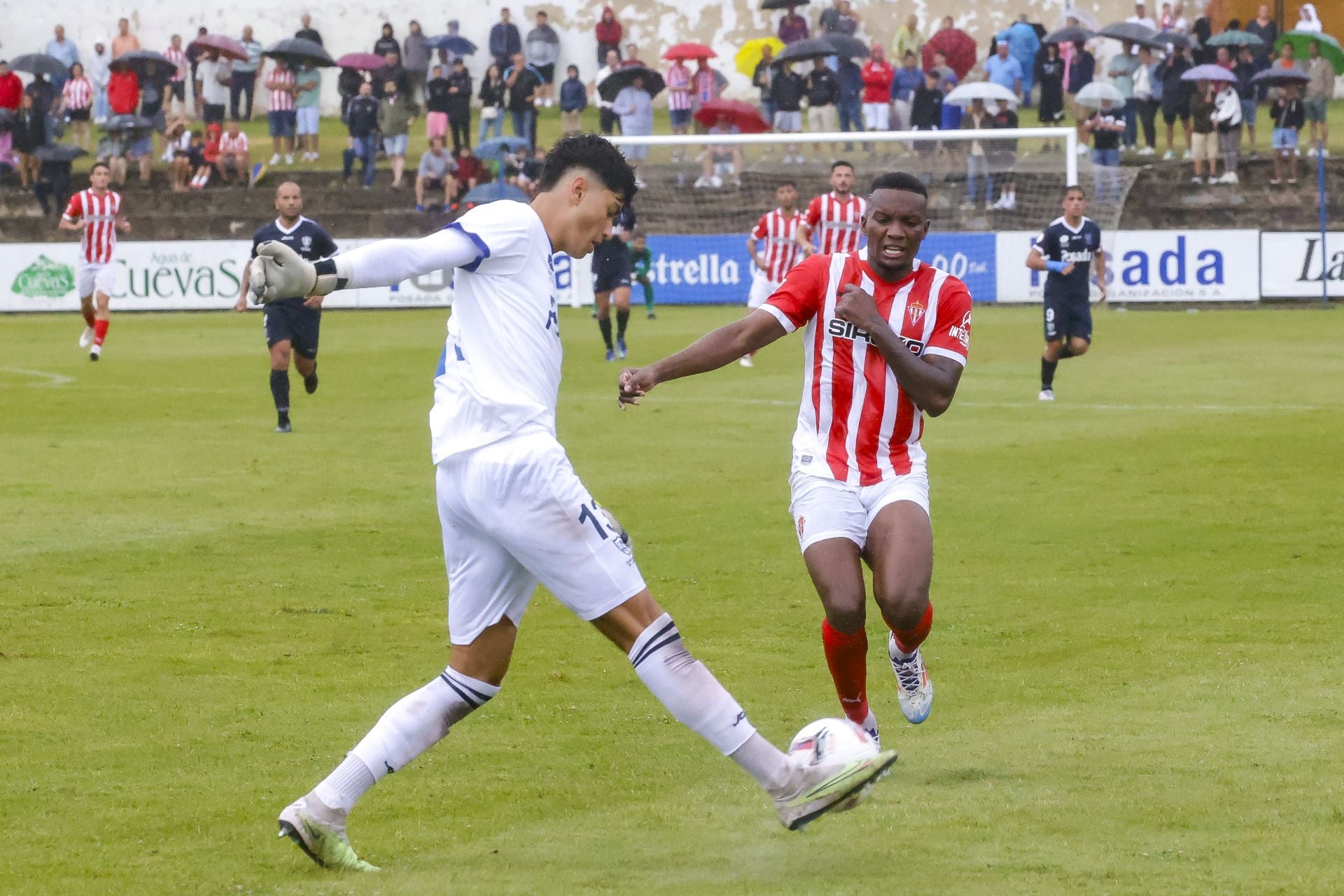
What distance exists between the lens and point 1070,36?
37.0 m

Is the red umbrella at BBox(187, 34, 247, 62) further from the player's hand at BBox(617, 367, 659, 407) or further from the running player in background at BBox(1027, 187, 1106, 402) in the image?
→ the player's hand at BBox(617, 367, 659, 407)

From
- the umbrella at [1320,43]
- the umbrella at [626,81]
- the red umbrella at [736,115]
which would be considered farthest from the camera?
the umbrella at [626,81]

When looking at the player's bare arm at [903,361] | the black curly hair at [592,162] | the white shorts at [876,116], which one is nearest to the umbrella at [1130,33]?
the white shorts at [876,116]

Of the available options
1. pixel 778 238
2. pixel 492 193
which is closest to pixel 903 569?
pixel 778 238

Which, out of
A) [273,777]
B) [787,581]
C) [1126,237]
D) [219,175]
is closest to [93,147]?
[219,175]

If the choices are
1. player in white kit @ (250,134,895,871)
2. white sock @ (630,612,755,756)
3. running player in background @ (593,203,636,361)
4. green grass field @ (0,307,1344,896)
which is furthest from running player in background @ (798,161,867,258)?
white sock @ (630,612,755,756)

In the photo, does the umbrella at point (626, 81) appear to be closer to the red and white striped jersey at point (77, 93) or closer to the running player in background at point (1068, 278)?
the red and white striped jersey at point (77, 93)

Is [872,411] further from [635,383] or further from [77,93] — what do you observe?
[77,93]

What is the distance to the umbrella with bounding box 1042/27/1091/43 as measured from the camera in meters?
36.7

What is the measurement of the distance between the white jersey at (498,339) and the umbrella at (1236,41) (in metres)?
32.8

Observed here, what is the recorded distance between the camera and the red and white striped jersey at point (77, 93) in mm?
40312

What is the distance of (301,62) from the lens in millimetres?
38781

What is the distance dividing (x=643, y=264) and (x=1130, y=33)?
1305 cm

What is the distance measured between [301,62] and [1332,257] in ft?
69.6
